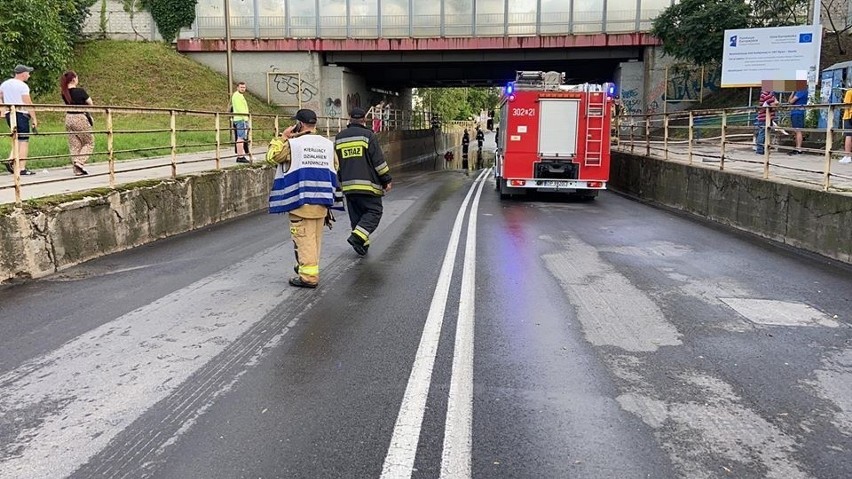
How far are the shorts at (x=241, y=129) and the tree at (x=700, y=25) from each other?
1967cm

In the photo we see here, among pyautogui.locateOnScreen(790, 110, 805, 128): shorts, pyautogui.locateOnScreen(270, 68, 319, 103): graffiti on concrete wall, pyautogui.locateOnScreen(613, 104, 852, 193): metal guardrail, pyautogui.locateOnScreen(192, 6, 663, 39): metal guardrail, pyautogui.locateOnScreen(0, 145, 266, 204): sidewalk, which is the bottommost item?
pyautogui.locateOnScreen(0, 145, 266, 204): sidewalk

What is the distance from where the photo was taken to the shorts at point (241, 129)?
50.8 feet

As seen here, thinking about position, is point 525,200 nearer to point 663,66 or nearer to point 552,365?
point 552,365

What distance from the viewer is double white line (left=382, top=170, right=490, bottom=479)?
343 cm

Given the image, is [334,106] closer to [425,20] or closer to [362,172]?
[425,20]

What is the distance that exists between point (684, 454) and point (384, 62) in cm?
3314

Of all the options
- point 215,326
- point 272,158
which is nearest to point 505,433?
point 215,326

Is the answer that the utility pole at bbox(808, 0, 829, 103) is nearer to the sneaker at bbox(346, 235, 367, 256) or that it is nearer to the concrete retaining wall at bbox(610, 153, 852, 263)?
the concrete retaining wall at bbox(610, 153, 852, 263)

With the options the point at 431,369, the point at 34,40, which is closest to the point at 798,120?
the point at 431,369

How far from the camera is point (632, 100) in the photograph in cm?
3328

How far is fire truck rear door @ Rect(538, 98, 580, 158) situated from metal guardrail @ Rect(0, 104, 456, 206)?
20.2ft

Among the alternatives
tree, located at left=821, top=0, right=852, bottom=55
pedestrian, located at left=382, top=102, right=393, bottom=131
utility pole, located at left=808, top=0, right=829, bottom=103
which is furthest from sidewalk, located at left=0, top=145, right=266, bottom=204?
tree, located at left=821, top=0, right=852, bottom=55

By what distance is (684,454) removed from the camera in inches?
140

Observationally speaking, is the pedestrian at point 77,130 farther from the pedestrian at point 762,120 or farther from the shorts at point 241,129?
the pedestrian at point 762,120
